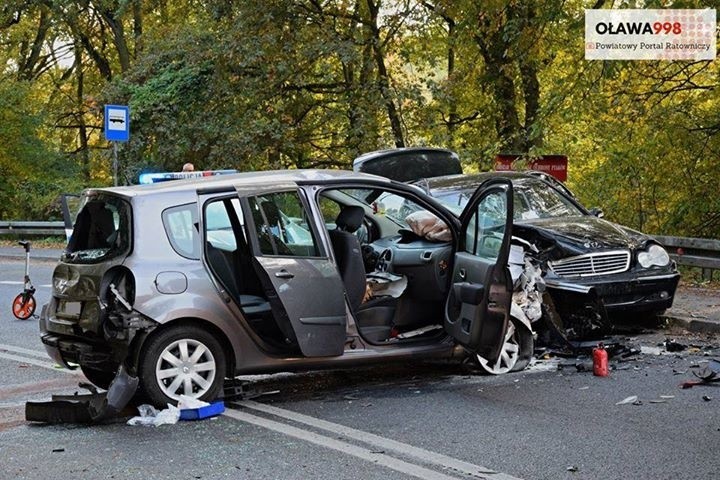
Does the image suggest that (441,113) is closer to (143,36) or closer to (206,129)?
(206,129)

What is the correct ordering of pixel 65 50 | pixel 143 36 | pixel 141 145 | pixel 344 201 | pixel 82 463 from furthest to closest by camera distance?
1. pixel 65 50
2. pixel 143 36
3. pixel 141 145
4. pixel 344 201
5. pixel 82 463

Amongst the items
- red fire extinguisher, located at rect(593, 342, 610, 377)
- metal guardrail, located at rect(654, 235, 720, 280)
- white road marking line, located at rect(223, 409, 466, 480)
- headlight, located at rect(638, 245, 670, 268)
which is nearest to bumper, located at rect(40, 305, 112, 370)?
white road marking line, located at rect(223, 409, 466, 480)

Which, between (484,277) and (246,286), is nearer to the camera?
(484,277)

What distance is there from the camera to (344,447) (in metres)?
6.02

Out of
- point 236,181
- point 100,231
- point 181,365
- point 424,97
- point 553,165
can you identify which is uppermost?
point 424,97

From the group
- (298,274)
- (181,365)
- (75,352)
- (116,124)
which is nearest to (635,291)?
(298,274)

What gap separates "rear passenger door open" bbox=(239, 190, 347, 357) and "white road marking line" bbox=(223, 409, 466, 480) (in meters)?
0.69

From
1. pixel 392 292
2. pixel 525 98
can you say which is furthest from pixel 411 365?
pixel 525 98

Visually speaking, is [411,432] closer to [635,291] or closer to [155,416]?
[155,416]

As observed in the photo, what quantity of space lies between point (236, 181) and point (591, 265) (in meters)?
4.24

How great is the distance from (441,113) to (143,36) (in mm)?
11931

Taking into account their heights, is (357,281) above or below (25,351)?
above

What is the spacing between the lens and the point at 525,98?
2158 centimetres

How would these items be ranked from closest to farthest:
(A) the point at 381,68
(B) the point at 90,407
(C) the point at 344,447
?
(C) the point at 344,447 < (B) the point at 90,407 < (A) the point at 381,68
